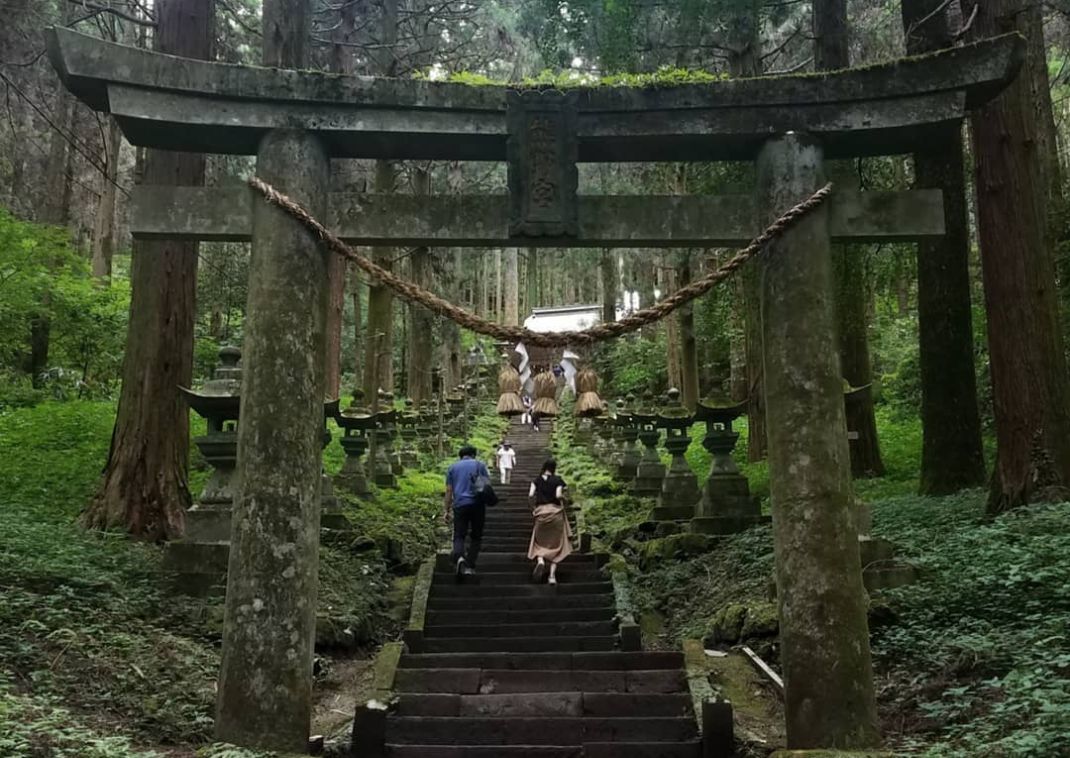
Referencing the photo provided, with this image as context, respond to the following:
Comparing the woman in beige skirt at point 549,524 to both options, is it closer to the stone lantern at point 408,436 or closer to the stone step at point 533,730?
the stone step at point 533,730

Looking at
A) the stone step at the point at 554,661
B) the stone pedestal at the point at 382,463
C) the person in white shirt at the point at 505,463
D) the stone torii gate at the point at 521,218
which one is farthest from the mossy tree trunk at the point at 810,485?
the person in white shirt at the point at 505,463

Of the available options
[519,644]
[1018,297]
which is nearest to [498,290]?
[519,644]

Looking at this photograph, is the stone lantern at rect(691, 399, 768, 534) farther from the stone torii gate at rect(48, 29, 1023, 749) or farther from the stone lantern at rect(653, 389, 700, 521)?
the stone torii gate at rect(48, 29, 1023, 749)

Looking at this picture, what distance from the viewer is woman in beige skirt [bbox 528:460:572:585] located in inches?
396

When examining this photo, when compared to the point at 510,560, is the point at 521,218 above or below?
above

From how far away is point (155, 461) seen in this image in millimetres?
9047

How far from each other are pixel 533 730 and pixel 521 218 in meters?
3.73

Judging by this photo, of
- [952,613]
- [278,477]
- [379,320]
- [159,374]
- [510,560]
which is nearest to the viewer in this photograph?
[278,477]

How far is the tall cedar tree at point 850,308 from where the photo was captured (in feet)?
34.3

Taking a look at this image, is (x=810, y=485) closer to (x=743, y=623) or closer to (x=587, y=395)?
(x=587, y=395)

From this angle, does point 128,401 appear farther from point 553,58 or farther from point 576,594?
point 553,58

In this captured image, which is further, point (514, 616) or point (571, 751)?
point (514, 616)

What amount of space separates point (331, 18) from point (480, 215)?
12920 millimetres

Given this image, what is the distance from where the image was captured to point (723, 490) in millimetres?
11250
